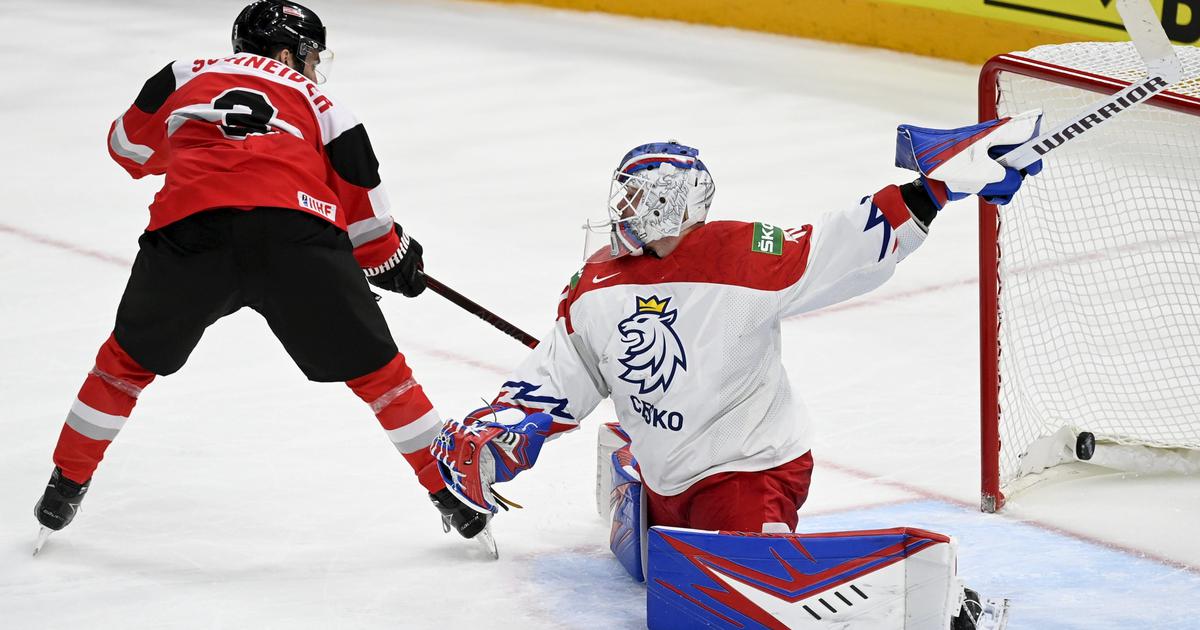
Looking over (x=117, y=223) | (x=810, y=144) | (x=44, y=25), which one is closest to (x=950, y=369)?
(x=810, y=144)

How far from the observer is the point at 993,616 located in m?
2.78

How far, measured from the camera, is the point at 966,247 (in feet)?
18.7

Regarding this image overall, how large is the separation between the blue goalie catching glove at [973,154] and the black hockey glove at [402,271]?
1.14 m

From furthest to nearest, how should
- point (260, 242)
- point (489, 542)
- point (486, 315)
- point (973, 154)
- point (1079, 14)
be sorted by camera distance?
point (1079, 14) → point (486, 315) → point (489, 542) → point (260, 242) → point (973, 154)

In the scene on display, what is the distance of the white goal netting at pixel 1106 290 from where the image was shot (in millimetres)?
3883

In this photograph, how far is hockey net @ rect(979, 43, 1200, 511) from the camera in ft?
11.6

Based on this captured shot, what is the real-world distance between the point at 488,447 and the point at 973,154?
95 centimetres

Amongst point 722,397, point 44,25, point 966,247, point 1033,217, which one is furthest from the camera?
point 44,25

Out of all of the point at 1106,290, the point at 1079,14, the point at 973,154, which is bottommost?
the point at 1106,290

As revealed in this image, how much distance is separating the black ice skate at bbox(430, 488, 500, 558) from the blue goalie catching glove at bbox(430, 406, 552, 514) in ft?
1.21

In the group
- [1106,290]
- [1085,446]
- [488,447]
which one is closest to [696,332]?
[488,447]

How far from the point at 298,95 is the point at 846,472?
58.7 inches

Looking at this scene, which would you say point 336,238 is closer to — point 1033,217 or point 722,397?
point 722,397

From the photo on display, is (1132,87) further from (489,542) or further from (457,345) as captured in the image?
(457,345)
